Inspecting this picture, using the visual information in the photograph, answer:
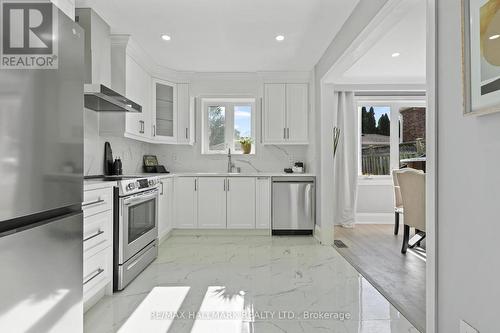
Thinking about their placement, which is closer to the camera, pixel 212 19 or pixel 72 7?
pixel 72 7

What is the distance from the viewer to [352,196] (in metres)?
5.33

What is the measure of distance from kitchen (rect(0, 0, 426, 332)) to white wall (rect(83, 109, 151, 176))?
14mm

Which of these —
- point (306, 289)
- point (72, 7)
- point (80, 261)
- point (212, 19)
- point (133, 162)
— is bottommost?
point (306, 289)

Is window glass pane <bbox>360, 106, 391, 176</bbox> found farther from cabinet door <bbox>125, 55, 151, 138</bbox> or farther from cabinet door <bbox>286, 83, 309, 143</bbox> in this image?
cabinet door <bbox>125, 55, 151, 138</bbox>

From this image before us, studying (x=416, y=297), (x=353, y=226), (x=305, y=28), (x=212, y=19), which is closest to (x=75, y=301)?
(x=416, y=297)

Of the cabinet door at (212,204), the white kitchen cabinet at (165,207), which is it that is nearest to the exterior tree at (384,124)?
the cabinet door at (212,204)

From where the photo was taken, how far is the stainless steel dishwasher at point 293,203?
450cm

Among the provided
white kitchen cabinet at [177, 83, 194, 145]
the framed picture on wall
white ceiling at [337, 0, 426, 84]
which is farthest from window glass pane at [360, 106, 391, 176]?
the framed picture on wall

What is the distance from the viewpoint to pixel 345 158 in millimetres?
5324

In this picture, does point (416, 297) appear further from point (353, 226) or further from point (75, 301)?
point (353, 226)

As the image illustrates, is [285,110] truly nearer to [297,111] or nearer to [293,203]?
[297,111]

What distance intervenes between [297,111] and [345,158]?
1.27 metres

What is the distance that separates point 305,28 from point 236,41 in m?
0.82

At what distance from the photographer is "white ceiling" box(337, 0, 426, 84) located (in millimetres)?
2965
